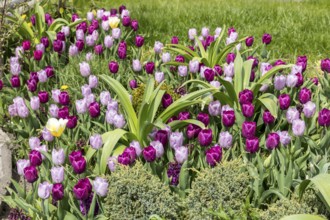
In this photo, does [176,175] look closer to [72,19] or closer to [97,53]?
[97,53]

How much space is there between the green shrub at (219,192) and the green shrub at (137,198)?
0.11m

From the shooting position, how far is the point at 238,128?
363 centimetres

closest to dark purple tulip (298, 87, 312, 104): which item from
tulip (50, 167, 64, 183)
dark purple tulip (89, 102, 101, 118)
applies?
dark purple tulip (89, 102, 101, 118)

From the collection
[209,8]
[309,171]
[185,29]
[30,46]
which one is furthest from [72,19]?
[309,171]

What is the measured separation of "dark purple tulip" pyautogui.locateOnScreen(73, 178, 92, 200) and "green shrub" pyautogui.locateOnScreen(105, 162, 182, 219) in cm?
11

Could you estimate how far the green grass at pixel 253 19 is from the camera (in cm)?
625

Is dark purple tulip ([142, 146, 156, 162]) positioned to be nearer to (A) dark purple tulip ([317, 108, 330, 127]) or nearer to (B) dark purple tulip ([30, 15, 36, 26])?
(A) dark purple tulip ([317, 108, 330, 127])

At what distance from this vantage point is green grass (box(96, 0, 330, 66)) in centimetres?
625

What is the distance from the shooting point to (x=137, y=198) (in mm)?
2908

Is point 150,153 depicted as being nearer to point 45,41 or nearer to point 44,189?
point 44,189

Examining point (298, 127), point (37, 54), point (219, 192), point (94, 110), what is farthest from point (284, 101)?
point (37, 54)

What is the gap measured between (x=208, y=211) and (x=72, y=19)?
10.9 feet

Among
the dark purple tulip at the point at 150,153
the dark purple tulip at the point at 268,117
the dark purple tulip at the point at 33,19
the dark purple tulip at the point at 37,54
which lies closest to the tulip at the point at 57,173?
the dark purple tulip at the point at 150,153

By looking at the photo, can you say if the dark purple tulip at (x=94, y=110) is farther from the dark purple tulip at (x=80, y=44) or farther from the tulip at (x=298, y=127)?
the dark purple tulip at (x=80, y=44)
